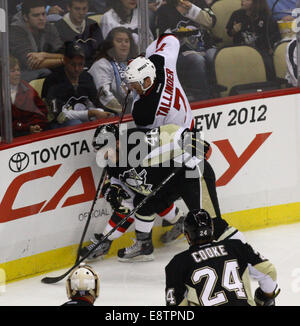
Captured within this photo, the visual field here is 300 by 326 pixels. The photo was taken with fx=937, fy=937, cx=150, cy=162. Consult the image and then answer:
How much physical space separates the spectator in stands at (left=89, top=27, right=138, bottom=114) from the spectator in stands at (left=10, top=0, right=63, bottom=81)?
12.3 inches

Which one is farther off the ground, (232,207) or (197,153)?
(197,153)

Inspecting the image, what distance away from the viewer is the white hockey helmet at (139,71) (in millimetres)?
5352

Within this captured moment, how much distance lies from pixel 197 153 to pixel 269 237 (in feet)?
3.67

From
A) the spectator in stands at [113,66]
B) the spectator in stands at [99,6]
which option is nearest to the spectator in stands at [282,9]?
the spectator in stands at [113,66]

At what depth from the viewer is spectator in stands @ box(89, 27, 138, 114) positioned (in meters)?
5.76

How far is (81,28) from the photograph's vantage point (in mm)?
5613

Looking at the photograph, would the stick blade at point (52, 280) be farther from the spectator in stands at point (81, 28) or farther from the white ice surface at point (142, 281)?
the spectator in stands at point (81, 28)

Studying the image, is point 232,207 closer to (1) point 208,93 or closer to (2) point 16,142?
(1) point 208,93

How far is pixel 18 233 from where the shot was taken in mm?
5434

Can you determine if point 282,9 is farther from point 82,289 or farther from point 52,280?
point 82,289

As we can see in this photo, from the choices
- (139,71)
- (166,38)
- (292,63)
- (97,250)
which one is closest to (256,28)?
(292,63)

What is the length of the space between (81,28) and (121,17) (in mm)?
305
